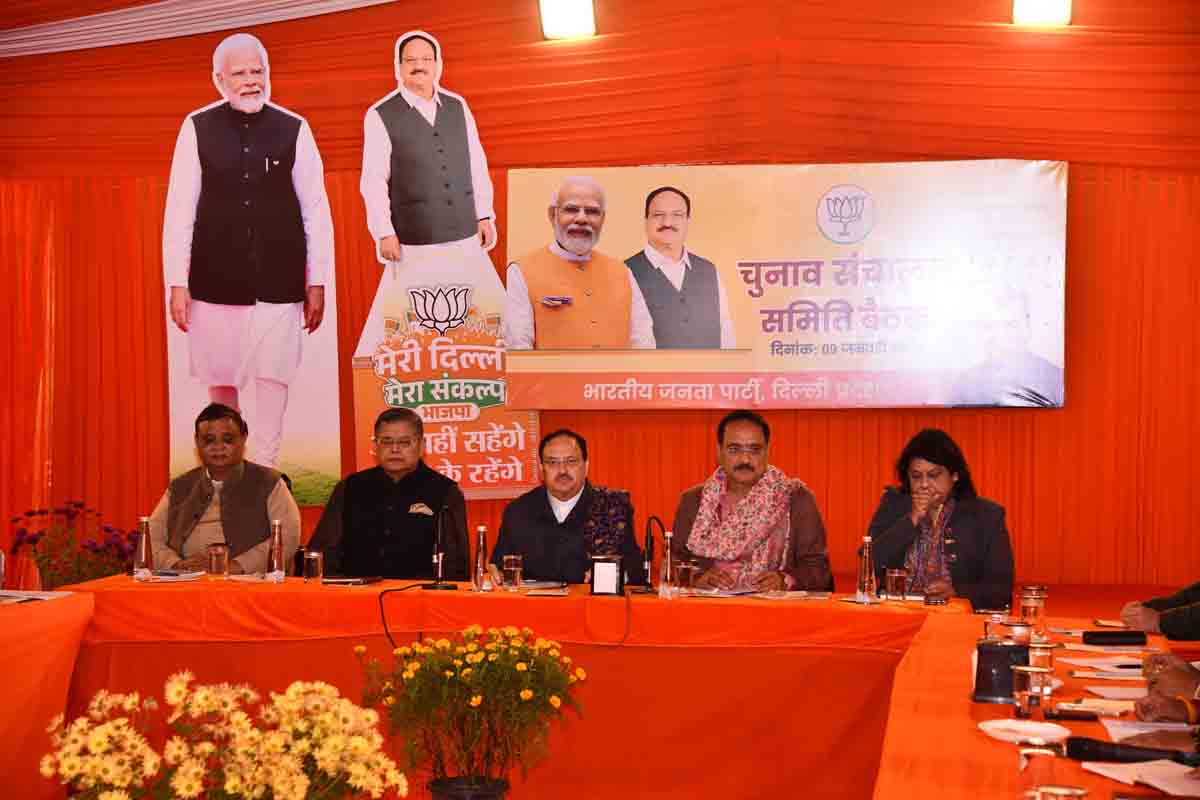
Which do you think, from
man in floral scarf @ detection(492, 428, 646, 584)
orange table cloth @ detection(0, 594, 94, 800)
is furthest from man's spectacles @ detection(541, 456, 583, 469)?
orange table cloth @ detection(0, 594, 94, 800)

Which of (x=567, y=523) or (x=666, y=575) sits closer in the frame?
(x=666, y=575)

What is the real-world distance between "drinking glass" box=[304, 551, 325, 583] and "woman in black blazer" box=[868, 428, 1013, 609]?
1.81 meters

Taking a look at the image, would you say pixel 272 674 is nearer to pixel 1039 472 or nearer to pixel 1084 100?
pixel 1039 472

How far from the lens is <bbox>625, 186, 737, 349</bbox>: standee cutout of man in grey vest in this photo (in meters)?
7.21

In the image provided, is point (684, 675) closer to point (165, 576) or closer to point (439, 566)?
point (439, 566)

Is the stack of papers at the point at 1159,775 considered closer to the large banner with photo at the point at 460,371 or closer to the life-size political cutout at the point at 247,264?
the large banner with photo at the point at 460,371

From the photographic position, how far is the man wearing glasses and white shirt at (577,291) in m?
7.30

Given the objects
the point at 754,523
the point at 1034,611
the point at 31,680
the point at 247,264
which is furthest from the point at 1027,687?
the point at 247,264

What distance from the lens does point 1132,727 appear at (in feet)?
7.82

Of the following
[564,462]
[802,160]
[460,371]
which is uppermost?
[802,160]

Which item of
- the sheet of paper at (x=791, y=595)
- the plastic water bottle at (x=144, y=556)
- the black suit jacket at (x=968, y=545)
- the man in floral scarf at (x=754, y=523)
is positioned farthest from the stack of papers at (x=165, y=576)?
A: the black suit jacket at (x=968, y=545)

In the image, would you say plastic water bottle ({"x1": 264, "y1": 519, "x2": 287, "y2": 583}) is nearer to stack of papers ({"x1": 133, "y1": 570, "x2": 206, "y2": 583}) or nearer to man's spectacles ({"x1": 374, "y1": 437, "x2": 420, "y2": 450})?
stack of papers ({"x1": 133, "y1": 570, "x2": 206, "y2": 583})

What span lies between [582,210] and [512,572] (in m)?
3.18

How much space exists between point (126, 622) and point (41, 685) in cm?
41
